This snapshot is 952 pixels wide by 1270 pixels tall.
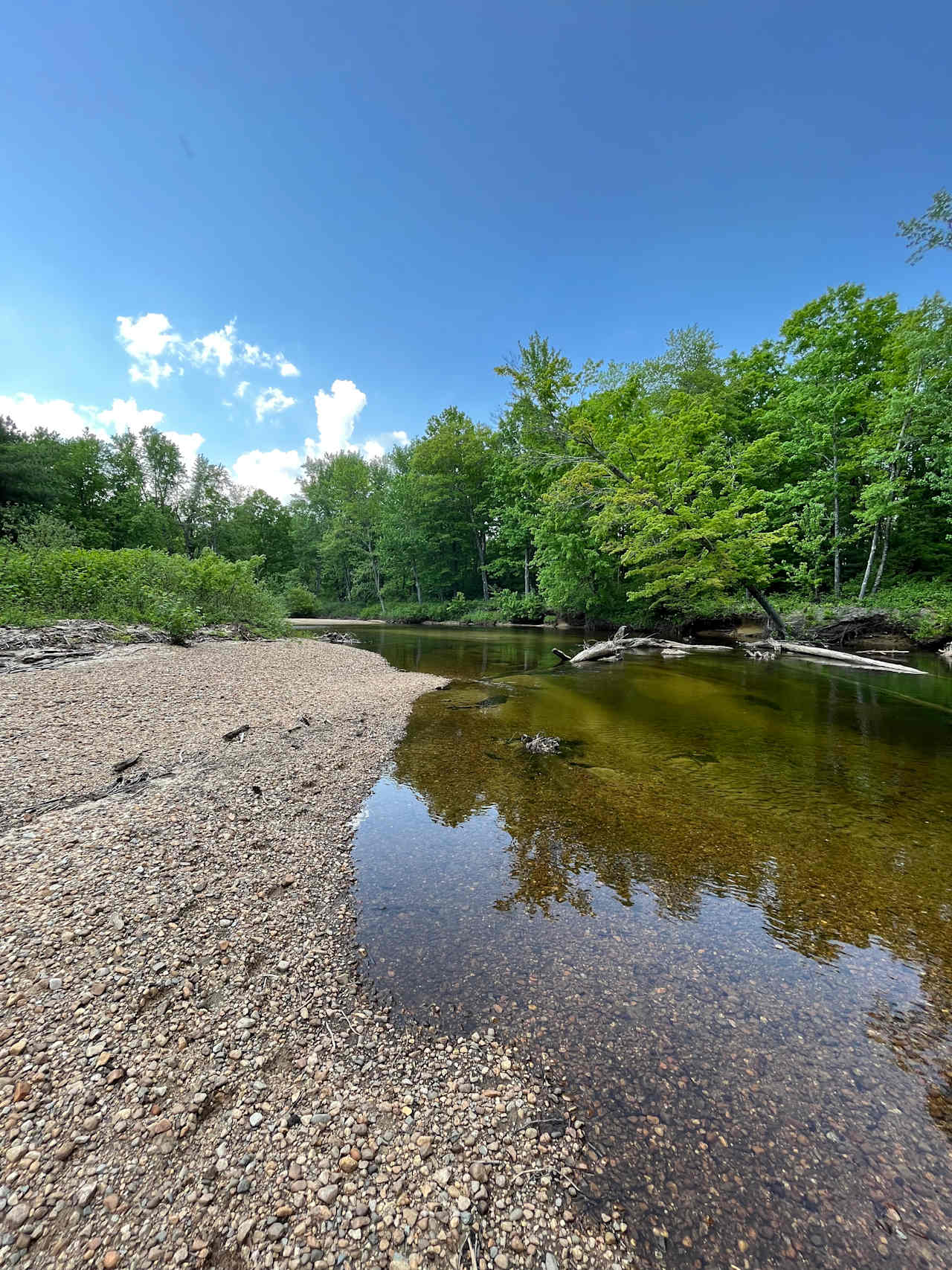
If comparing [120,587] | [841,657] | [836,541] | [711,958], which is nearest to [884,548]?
[836,541]

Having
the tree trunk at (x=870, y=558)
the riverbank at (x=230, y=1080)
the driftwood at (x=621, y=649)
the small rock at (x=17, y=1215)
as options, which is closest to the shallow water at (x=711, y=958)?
the riverbank at (x=230, y=1080)

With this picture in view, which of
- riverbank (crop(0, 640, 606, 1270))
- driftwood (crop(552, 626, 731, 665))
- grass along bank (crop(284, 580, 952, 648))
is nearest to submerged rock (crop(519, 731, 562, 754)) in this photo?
riverbank (crop(0, 640, 606, 1270))

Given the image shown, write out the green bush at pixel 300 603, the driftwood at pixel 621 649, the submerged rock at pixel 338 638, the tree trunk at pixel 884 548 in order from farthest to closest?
the green bush at pixel 300 603 < the submerged rock at pixel 338 638 < the tree trunk at pixel 884 548 < the driftwood at pixel 621 649

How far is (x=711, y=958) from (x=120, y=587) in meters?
16.9

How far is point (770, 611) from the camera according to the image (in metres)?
18.1

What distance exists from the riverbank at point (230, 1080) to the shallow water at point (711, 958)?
287 millimetres

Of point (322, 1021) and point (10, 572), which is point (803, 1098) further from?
point (10, 572)

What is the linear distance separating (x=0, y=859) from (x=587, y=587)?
82.5 feet

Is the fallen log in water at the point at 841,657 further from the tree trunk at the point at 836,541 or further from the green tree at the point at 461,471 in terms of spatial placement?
the green tree at the point at 461,471

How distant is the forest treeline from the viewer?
17141mm

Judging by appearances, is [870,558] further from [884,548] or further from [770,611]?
[770,611]

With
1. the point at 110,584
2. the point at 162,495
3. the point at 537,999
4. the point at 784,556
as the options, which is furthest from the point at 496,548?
the point at 537,999

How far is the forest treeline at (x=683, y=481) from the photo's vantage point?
17.1 m

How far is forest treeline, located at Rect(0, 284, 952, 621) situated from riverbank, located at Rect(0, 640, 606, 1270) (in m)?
16.4
